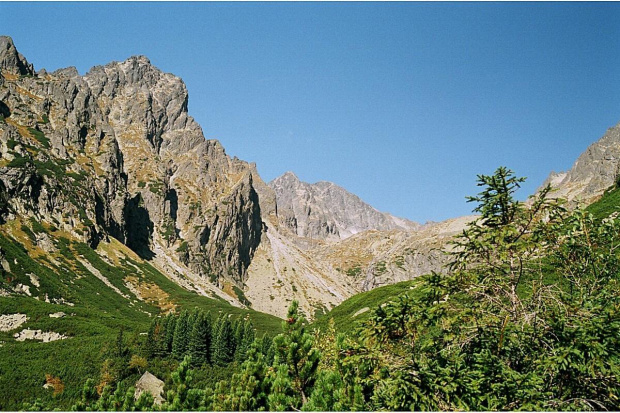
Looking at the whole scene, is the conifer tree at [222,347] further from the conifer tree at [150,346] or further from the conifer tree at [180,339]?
the conifer tree at [150,346]

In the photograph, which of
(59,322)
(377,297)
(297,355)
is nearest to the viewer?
(297,355)

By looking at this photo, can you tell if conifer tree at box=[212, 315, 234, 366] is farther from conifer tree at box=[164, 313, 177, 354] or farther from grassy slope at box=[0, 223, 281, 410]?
grassy slope at box=[0, 223, 281, 410]

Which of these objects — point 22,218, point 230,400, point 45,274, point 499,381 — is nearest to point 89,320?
point 45,274

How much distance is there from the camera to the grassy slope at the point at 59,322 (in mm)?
72625

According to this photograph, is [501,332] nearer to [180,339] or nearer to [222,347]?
[180,339]

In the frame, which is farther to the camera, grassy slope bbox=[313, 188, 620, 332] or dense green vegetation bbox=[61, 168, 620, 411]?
grassy slope bbox=[313, 188, 620, 332]

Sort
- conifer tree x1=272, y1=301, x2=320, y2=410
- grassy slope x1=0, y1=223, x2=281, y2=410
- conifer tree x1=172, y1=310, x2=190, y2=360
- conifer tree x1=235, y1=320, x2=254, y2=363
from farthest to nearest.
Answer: conifer tree x1=235, y1=320, x2=254, y2=363
conifer tree x1=172, y1=310, x2=190, y2=360
grassy slope x1=0, y1=223, x2=281, y2=410
conifer tree x1=272, y1=301, x2=320, y2=410

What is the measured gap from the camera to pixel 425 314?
37.3 feet

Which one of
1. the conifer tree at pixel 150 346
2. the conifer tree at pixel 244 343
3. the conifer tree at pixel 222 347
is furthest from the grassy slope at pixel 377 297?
the conifer tree at pixel 150 346

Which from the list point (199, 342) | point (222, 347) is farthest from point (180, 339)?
point (222, 347)

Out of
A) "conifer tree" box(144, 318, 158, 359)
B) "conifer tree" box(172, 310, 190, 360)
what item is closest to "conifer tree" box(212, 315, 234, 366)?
"conifer tree" box(172, 310, 190, 360)

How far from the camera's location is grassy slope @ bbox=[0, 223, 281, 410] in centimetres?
7262

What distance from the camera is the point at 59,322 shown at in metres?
120

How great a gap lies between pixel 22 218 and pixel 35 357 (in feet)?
419
